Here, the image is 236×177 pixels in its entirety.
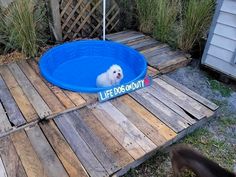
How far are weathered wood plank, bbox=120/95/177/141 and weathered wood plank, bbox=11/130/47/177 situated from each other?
0.99 metres

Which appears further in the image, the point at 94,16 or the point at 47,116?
the point at 94,16

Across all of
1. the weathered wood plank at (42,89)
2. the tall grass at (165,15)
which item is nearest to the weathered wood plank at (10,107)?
the weathered wood plank at (42,89)

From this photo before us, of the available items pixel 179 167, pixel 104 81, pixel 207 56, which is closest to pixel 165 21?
pixel 207 56

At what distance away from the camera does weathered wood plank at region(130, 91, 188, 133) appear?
2.29 metres

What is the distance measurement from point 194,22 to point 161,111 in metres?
1.38

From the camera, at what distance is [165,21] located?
3434 mm

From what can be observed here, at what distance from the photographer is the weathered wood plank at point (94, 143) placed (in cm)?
189

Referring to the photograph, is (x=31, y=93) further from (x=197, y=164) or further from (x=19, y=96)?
(x=197, y=164)

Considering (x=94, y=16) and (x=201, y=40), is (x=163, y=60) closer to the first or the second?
(x=201, y=40)

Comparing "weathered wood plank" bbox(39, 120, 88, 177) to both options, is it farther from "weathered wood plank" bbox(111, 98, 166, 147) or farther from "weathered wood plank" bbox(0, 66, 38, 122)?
"weathered wood plank" bbox(111, 98, 166, 147)

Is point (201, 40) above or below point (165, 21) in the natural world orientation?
below

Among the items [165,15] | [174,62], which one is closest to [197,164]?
[174,62]

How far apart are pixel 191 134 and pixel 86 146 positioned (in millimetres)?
988

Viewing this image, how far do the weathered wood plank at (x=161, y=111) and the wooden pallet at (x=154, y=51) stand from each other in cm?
58
